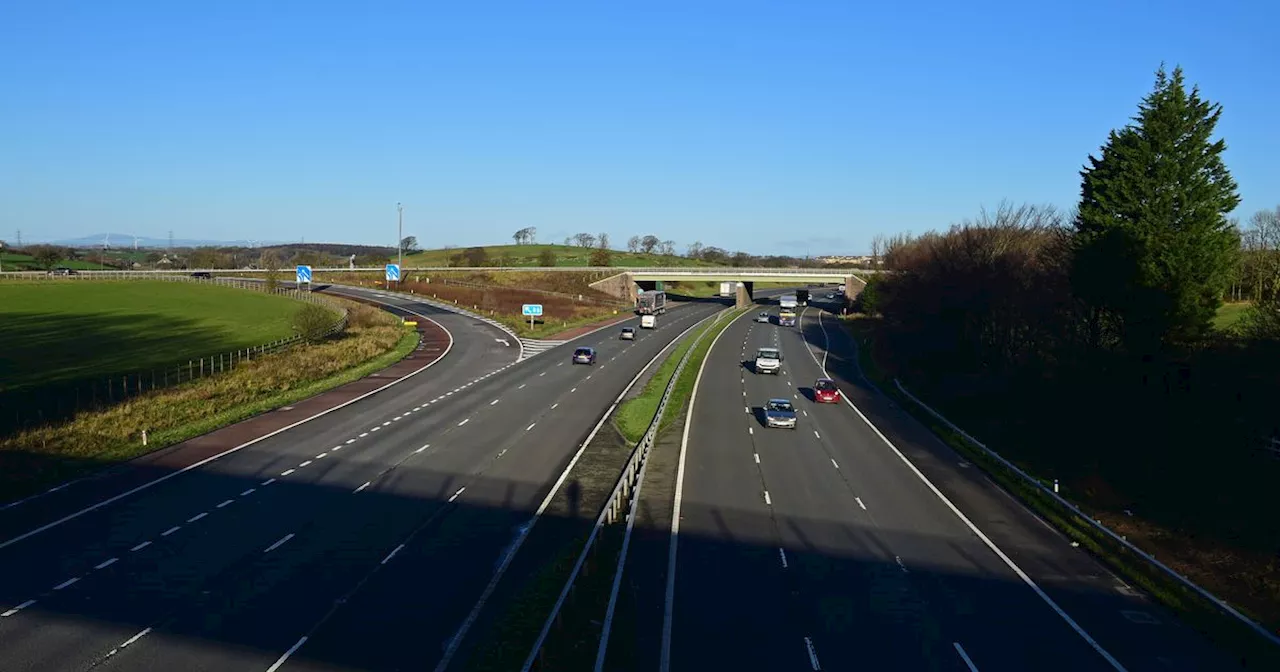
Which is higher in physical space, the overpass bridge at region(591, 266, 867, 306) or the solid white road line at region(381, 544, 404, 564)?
the overpass bridge at region(591, 266, 867, 306)

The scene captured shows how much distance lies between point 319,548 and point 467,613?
6.13 m

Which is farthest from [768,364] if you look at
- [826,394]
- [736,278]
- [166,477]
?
[736,278]

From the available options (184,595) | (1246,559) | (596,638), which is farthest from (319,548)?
(1246,559)

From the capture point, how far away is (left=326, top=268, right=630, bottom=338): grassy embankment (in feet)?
344

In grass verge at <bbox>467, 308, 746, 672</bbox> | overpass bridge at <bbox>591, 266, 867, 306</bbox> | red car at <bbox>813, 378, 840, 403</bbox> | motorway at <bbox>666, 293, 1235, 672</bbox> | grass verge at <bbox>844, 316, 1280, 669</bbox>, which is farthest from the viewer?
overpass bridge at <bbox>591, 266, 867, 306</bbox>

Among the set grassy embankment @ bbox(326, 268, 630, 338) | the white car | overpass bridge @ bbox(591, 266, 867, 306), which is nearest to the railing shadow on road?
the white car

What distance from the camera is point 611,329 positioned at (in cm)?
10212

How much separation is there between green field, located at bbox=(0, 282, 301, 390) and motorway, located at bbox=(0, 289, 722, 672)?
22.8m

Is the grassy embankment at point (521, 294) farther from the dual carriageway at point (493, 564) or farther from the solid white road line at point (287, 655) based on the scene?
the solid white road line at point (287, 655)

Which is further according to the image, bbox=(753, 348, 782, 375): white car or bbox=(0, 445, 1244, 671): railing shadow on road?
bbox=(753, 348, 782, 375): white car

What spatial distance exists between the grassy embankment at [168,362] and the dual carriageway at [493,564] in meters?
3.58

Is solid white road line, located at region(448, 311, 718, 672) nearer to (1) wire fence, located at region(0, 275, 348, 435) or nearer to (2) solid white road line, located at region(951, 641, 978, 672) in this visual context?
(2) solid white road line, located at region(951, 641, 978, 672)

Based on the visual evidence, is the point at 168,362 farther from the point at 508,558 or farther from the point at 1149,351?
the point at 1149,351

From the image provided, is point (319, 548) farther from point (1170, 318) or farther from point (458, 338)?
point (458, 338)
